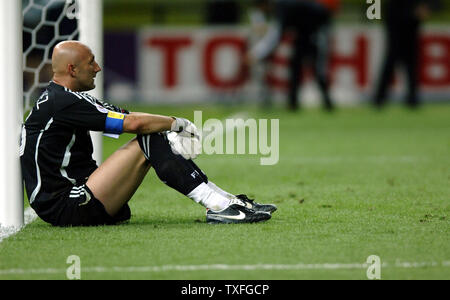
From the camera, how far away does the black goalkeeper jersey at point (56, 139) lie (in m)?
5.52

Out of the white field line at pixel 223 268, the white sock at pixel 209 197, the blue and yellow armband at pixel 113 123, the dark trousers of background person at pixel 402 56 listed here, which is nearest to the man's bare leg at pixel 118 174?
the blue and yellow armband at pixel 113 123

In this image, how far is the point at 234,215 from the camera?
5.80 m

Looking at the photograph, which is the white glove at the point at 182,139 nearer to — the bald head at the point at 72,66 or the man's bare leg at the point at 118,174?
the man's bare leg at the point at 118,174

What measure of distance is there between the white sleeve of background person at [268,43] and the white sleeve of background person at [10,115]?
38.9ft

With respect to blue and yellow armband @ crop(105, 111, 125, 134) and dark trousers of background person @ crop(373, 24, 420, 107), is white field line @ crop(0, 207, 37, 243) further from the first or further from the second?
dark trousers of background person @ crop(373, 24, 420, 107)

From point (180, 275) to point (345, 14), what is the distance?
61.5 ft

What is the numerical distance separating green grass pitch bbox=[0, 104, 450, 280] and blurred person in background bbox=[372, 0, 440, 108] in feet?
22.9

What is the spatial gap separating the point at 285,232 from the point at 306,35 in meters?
11.9

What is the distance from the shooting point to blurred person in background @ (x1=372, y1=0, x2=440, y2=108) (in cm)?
1684

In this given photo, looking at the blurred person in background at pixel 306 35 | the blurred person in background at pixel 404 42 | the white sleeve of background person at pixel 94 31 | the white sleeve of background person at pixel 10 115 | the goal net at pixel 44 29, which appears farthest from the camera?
the blurred person in background at pixel 404 42

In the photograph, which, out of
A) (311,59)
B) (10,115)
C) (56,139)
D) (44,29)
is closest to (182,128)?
(56,139)

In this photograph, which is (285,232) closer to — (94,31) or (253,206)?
(253,206)

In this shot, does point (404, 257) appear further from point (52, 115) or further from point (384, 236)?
point (52, 115)

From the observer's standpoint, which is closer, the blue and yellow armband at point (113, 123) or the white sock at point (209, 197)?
the blue and yellow armband at point (113, 123)
